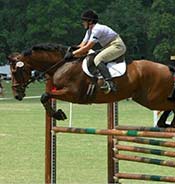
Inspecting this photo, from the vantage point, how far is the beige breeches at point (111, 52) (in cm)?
1081

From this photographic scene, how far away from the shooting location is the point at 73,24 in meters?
72.6

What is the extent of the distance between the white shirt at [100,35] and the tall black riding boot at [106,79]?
16.2 inches

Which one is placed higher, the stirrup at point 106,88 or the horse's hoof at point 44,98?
the stirrup at point 106,88

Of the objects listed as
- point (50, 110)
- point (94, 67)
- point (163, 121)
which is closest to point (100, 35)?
point (94, 67)

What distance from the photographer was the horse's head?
10.9 metres

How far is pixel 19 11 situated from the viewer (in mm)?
76625

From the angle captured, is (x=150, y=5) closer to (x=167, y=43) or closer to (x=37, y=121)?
(x=167, y=43)

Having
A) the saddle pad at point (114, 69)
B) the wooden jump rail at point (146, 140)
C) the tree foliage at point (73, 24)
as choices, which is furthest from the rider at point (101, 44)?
the tree foliage at point (73, 24)

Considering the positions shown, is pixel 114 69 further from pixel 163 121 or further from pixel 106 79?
pixel 163 121

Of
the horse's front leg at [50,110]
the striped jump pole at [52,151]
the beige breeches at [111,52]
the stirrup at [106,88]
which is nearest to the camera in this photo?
the striped jump pole at [52,151]

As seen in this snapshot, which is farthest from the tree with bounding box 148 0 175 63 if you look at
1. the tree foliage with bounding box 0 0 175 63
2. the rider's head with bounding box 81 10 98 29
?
the rider's head with bounding box 81 10 98 29

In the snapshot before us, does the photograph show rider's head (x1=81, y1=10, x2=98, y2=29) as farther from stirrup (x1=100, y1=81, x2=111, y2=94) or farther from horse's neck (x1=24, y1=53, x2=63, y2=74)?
stirrup (x1=100, y1=81, x2=111, y2=94)

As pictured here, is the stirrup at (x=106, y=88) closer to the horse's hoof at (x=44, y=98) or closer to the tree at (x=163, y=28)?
the horse's hoof at (x=44, y=98)

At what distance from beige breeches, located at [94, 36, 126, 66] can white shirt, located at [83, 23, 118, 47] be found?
0.11 meters
